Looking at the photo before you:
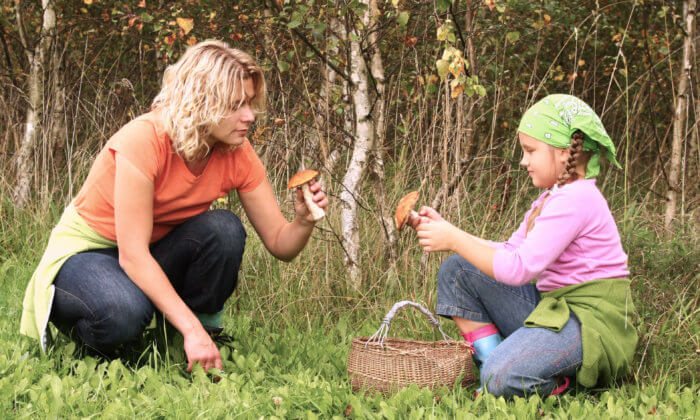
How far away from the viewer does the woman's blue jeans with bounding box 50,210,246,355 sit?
7.22ft

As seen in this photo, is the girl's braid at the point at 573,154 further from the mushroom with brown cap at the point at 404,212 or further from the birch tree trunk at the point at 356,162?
the birch tree trunk at the point at 356,162

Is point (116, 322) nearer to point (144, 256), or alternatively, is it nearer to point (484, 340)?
point (144, 256)

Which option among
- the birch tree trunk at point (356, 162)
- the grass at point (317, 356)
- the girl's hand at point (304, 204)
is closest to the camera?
the grass at point (317, 356)

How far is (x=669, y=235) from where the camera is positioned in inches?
132

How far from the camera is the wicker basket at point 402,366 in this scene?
209cm

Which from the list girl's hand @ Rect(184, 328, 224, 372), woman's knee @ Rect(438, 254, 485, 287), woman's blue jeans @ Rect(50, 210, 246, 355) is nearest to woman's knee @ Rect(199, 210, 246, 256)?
woman's blue jeans @ Rect(50, 210, 246, 355)

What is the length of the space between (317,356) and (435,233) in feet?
2.38

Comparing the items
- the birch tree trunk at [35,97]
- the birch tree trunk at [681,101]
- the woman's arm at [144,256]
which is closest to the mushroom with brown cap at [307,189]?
the woman's arm at [144,256]

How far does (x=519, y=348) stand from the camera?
2.01 meters

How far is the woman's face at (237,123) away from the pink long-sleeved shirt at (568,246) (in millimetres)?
942

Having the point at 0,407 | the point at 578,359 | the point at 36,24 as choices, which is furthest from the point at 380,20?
the point at 36,24

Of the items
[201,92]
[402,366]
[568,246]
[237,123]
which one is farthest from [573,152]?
[201,92]

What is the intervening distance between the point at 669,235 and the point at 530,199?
105 centimetres

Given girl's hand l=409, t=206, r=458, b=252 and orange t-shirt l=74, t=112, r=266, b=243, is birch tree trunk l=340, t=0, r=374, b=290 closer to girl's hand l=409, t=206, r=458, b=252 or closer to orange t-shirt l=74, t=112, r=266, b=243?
orange t-shirt l=74, t=112, r=266, b=243
